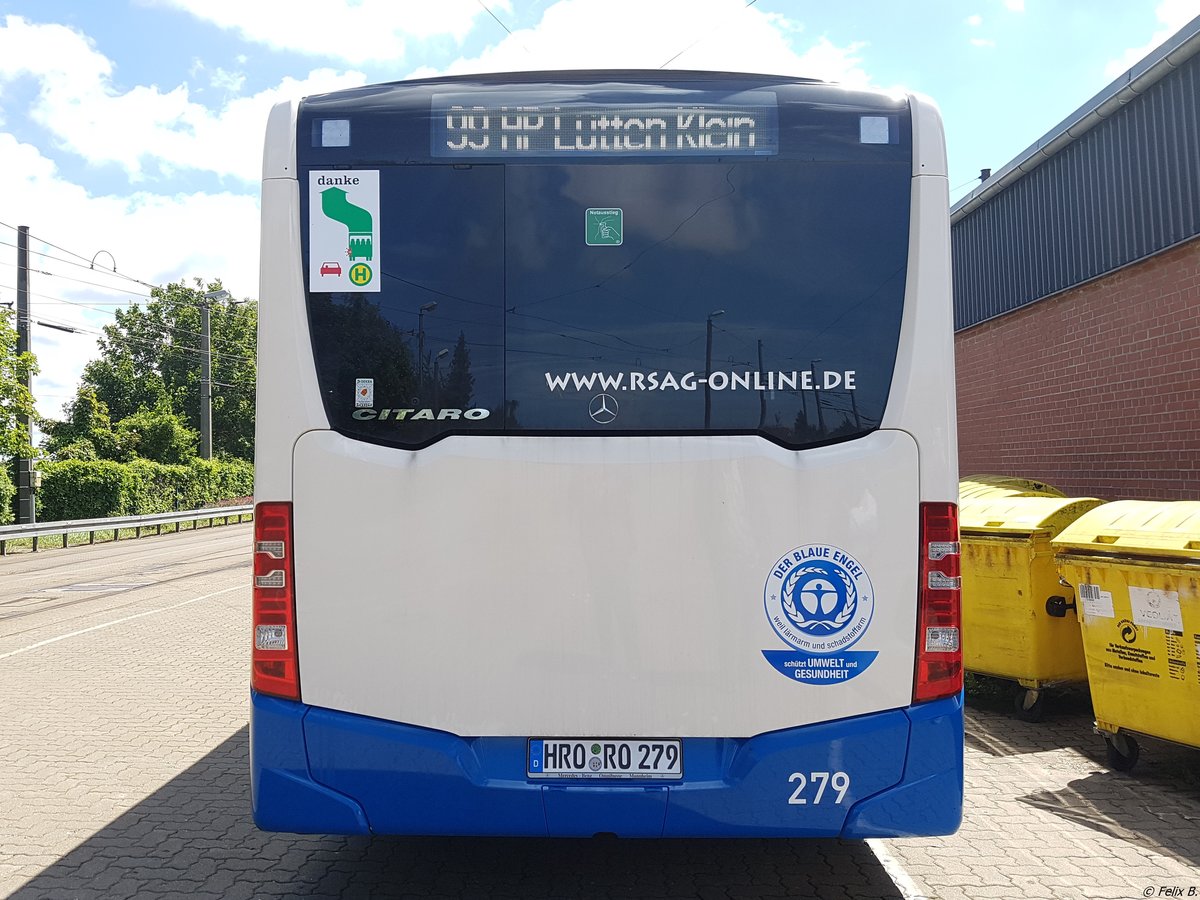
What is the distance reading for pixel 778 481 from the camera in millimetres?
3553

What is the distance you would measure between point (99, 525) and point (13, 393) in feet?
13.4

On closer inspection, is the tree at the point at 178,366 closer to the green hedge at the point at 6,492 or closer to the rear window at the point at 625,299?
the green hedge at the point at 6,492

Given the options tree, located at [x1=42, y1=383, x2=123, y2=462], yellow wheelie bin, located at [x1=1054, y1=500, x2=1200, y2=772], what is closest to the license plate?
yellow wheelie bin, located at [x1=1054, y1=500, x2=1200, y2=772]

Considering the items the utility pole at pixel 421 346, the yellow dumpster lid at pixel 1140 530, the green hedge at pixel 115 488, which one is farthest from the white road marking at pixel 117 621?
the green hedge at pixel 115 488

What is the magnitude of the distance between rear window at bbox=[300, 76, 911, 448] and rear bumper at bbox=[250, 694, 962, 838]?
1028 millimetres

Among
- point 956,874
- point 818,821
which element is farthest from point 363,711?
point 956,874

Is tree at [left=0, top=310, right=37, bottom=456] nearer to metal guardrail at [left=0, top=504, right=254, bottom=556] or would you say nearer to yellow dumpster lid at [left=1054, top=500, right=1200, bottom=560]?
metal guardrail at [left=0, top=504, right=254, bottom=556]

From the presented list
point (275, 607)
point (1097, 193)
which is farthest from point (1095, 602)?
point (1097, 193)

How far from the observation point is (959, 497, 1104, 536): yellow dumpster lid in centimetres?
711

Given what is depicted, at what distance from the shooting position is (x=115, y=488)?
32.1 m

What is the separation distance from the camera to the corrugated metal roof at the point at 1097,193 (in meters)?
9.41

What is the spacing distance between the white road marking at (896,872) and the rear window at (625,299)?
1.92 m

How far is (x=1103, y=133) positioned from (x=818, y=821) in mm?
9869

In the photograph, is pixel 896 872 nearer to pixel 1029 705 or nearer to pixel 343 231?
pixel 1029 705
